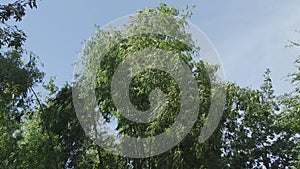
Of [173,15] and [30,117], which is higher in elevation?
[173,15]

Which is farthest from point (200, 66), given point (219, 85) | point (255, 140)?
point (255, 140)

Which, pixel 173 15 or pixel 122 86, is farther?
pixel 173 15

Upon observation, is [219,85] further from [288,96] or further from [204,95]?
[288,96]

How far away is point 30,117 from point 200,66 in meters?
5.87

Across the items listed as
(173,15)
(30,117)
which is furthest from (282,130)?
(30,117)

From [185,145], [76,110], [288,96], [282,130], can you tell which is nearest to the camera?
[288,96]

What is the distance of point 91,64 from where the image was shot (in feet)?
48.6

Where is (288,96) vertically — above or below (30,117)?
below

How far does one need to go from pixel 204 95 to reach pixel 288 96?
2.36 meters

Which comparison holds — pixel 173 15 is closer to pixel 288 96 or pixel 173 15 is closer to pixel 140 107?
pixel 140 107

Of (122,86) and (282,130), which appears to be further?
(282,130)

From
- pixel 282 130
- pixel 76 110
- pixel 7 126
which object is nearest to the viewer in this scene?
pixel 76 110

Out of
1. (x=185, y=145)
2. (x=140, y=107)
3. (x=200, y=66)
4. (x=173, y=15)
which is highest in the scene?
(x=173, y=15)

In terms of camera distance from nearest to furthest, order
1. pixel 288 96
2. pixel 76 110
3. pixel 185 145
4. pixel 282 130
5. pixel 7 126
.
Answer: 1. pixel 288 96
2. pixel 185 145
3. pixel 76 110
4. pixel 7 126
5. pixel 282 130
